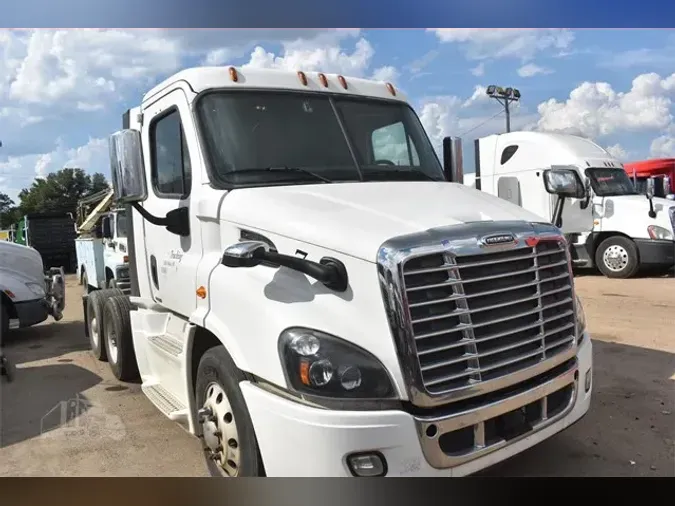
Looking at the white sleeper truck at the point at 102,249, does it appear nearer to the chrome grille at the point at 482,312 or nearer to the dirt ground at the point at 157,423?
the dirt ground at the point at 157,423

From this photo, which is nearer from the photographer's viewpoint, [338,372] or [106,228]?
[338,372]

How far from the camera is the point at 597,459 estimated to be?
382 centimetres

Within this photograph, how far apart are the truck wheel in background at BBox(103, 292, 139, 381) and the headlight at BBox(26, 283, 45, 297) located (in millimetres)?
1728

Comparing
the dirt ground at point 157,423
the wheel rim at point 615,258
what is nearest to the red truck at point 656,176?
the wheel rim at point 615,258

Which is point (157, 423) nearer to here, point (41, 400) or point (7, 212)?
point (41, 400)

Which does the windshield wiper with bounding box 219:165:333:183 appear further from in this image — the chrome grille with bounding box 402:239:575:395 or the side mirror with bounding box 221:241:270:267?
the chrome grille with bounding box 402:239:575:395

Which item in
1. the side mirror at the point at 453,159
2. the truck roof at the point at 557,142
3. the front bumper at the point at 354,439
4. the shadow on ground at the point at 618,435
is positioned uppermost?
the truck roof at the point at 557,142

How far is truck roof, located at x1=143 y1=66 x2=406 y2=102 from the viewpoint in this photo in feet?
12.7

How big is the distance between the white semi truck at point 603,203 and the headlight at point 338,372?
28.6 feet

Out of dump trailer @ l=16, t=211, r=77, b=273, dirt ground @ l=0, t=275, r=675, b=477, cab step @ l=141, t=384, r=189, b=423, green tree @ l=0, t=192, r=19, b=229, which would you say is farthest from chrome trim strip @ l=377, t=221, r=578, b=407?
dump trailer @ l=16, t=211, r=77, b=273

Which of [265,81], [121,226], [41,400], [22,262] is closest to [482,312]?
[265,81]

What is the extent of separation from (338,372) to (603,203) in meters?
10.6

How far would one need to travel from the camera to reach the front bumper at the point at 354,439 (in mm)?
2615

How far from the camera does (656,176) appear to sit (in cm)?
1184
